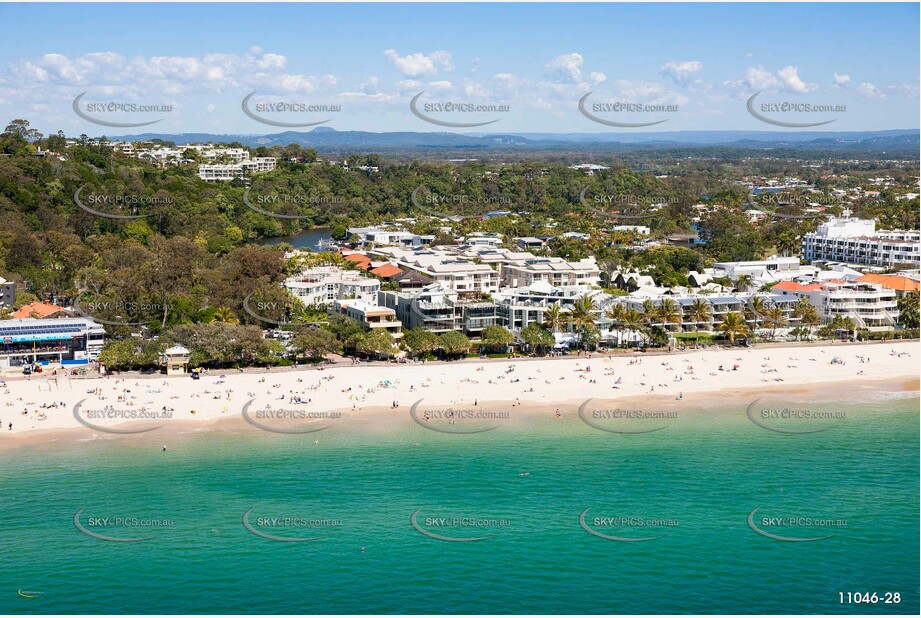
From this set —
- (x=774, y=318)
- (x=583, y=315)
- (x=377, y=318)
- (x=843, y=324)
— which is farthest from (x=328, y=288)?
(x=843, y=324)

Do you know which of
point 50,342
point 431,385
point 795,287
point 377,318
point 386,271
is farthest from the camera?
point 386,271

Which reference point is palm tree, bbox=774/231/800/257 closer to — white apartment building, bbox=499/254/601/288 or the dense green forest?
the dense green forest

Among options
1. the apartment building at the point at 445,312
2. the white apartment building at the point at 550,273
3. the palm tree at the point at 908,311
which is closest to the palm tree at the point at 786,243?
the white apartment building at the point at 550,273

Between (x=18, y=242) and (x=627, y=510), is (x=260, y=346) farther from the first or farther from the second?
(x=18, y=242)

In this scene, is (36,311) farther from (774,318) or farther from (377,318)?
(774,318)

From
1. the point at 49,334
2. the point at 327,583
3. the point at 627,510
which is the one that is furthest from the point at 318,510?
the point at 49,334
